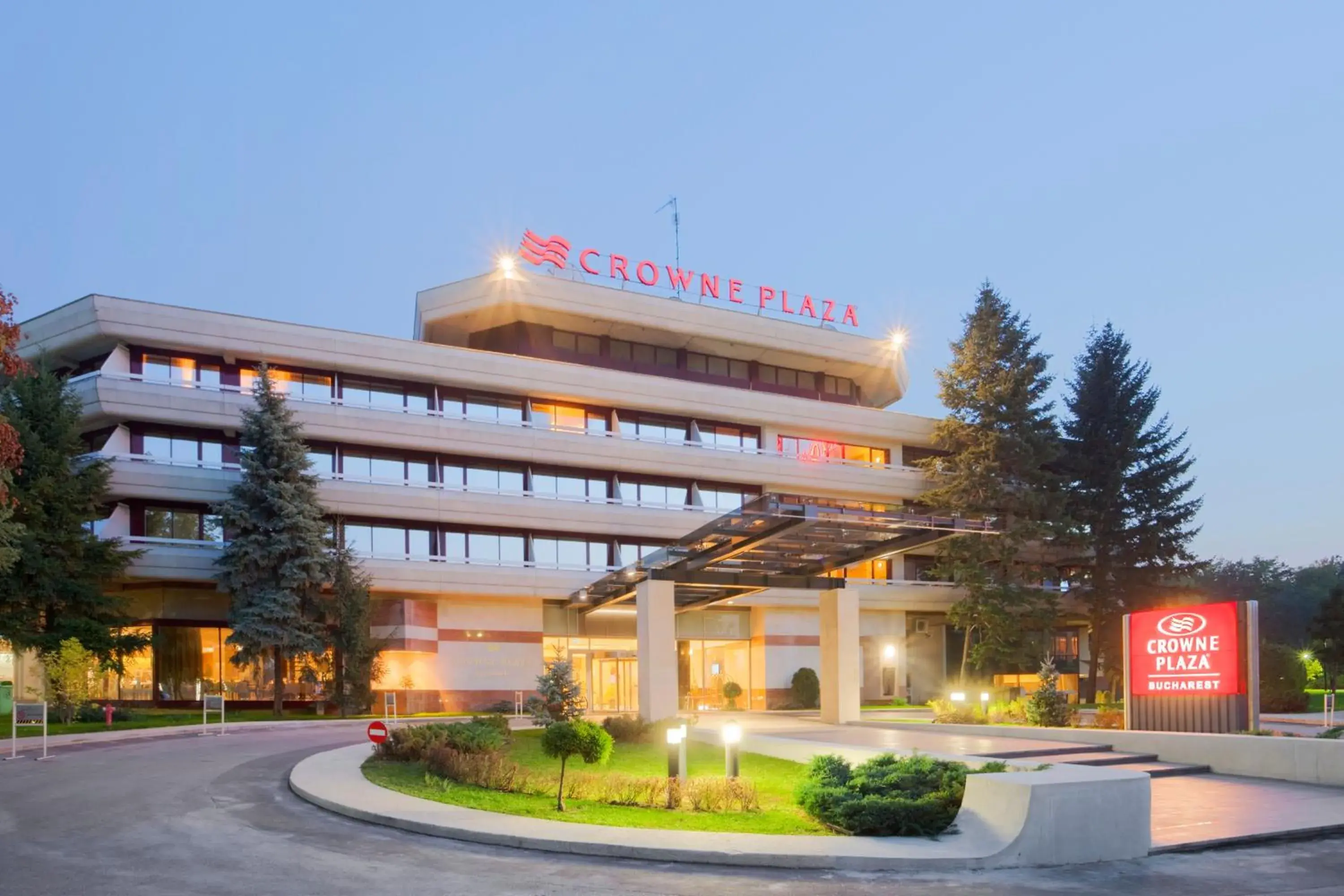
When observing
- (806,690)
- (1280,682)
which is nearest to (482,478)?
(806,690)

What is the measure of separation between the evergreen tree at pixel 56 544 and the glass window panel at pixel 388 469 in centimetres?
991

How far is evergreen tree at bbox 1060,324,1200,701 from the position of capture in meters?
53.8

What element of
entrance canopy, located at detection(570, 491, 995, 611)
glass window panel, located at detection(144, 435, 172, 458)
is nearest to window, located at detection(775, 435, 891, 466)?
entrance canopy, located at detection(570, 491, 995, 611)

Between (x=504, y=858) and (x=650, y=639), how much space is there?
18085 millimetres

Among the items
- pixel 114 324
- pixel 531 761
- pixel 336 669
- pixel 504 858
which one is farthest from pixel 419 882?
pixel 114 324

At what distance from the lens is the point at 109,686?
146 feet

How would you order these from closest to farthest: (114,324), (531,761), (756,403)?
(531,761) < (114,324) < (756,403)

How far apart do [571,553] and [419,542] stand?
22.1 feet

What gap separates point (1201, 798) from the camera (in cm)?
1709

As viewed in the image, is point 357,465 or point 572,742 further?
point 357,465

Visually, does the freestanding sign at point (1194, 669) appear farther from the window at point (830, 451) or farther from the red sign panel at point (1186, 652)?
the window at point (830, 451)

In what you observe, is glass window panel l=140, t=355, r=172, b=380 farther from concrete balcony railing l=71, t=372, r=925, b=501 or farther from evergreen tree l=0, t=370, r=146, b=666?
evergreen tree l=0, t=370, r=146, b=666

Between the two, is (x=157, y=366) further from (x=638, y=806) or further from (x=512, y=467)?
(x=638, y=806)

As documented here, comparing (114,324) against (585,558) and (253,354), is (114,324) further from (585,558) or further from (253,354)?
(585,558)
